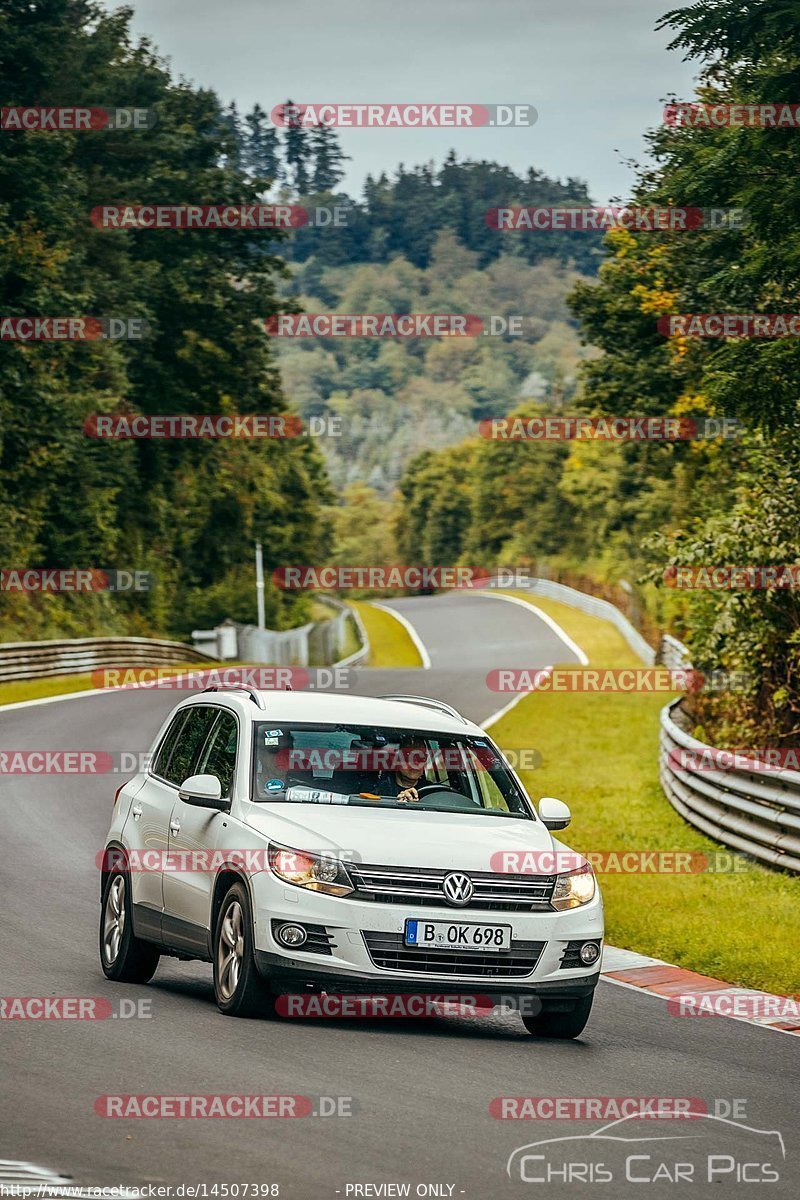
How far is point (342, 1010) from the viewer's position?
941cm

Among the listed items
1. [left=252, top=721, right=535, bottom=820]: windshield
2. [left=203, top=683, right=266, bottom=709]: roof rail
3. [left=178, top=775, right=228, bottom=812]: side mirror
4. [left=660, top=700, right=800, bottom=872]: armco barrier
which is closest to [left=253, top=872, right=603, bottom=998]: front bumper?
[left=178, top=775, right=228, bottom=812]: side mirror

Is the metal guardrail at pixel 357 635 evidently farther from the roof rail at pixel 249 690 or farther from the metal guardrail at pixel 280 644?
the roof rail at pixel 249 690

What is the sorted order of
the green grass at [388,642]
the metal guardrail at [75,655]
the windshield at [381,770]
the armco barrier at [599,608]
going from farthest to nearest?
1. the green grass at [388,642]
2. the armco barrier at [599,608]
3. the metal guardrail at [75,655]
4. the windshield at [381,770]

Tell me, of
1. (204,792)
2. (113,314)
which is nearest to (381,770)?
(204,792)

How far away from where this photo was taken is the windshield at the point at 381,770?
9.66 meters

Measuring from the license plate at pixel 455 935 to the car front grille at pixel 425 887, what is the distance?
0.30 feet

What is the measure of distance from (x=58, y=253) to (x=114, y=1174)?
4473 cm

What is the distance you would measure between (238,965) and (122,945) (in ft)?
5.47

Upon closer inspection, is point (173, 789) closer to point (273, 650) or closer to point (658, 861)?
point (658, 861)

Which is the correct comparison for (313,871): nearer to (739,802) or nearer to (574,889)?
(574,889)

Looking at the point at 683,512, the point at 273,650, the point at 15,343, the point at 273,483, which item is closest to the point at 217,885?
the point at 15,343

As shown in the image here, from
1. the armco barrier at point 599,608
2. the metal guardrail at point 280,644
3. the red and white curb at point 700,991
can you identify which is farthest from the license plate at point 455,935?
the metal guardrail at point 280,644

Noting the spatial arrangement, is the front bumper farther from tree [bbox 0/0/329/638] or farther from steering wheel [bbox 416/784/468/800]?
tree [bbox 0/0/329/638]

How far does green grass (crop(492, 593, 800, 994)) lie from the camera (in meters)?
12.1
